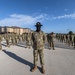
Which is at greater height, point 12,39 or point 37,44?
point 37,44

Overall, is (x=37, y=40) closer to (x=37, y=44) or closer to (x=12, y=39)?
(x=37, y=44)

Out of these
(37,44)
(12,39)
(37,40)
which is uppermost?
(37,40)

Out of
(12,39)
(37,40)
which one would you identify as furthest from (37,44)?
(12,39)

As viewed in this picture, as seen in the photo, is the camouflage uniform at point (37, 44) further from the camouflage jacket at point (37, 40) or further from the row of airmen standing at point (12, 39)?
the row of airmen standing at point (12, 39)

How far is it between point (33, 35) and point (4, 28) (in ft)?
364

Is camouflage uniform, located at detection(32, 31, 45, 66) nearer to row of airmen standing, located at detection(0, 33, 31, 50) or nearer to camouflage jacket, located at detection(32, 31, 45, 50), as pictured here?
camouflage jacket, located at detection(32, 31, 45, 50)

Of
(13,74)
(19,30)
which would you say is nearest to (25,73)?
(13,74)

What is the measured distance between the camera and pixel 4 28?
116 meters

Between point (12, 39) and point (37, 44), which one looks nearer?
point (37, 44)

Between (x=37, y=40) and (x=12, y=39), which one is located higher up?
(x=37, y=40)

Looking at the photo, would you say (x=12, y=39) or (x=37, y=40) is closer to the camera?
(x=37, y=40)

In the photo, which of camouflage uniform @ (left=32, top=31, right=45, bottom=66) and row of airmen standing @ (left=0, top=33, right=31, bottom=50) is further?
row of airmen standing @ (left=0, top=33, right=31, bottom=50)

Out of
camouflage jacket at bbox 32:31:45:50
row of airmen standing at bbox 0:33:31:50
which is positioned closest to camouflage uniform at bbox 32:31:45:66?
camouflage jacket at bbox 32:31:45:50

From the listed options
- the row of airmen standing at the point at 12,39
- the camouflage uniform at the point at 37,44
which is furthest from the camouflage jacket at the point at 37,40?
the row of airmen standing at the point at 12,39
